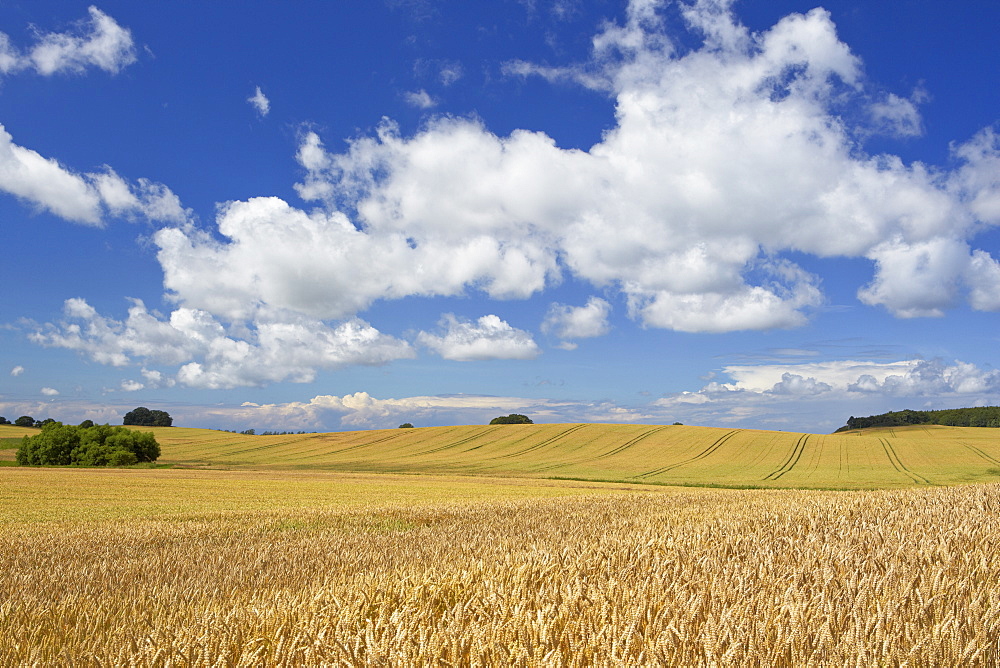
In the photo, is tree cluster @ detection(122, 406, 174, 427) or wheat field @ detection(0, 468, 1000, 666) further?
tree cluster @ detection(122, 406, 174, 427)

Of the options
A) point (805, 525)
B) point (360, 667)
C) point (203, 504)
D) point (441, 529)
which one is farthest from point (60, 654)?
point (203, 504)

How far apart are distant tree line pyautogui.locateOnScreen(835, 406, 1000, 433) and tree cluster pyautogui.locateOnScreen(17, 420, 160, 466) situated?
11106 centimetres

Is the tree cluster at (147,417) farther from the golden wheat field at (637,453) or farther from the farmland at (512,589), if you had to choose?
the farmland at (512,589)

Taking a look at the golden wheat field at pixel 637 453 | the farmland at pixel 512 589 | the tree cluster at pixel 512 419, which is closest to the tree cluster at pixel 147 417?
the golden wheat field at pixel 637 453

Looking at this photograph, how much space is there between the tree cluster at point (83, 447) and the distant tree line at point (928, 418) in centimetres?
11106

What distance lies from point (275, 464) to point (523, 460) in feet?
85.1

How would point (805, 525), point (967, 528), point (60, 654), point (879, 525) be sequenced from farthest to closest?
point (805, 525) < point (879, 525) < point (967, 528) < point (60, 654)

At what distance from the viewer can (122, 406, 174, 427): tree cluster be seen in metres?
127

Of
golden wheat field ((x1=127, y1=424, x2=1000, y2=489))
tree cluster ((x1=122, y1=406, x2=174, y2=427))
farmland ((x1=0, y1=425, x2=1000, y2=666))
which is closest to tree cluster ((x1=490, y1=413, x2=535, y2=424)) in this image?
golden wheat field ((x1=127, y1=424, x2=1000, y2=489))

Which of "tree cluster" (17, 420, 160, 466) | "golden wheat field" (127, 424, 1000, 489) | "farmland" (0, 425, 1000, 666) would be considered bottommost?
"golden wheat field" (127, 424, 1000, 489)

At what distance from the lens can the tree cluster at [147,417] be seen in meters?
127

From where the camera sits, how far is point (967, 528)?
5105mm

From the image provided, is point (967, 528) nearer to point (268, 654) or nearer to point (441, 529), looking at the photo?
point (268, 654)

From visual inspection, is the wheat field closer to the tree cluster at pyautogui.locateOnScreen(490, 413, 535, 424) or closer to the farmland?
the farmland
